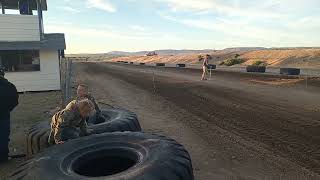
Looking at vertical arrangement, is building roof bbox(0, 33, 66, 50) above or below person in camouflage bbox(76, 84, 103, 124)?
above

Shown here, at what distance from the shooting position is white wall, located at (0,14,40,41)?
18.4 meters

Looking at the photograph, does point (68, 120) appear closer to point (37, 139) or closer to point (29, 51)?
point (37, 139)

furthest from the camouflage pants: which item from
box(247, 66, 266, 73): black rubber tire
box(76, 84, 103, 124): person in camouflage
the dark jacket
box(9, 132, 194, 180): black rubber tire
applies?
box(247, 66, 266, 73): black rubber tire

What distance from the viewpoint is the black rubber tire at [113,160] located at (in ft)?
12.8

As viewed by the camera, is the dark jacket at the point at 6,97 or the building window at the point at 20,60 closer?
the dark jacket at the point at 6,97

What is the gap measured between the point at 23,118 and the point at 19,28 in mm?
8623

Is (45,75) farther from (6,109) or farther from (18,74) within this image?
(6,109)

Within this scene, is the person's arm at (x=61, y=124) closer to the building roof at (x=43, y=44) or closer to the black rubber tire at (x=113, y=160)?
the black rubber tire at (x=113, y=160)

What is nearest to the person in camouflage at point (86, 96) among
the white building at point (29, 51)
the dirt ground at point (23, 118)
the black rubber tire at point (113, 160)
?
the dirt ground at point (23, 118)

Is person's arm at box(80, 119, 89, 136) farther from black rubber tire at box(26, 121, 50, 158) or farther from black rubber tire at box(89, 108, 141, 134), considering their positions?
black rubber tire at box(26, 121, 50, 158)

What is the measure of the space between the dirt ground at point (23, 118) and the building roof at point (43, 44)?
2499 millimetres

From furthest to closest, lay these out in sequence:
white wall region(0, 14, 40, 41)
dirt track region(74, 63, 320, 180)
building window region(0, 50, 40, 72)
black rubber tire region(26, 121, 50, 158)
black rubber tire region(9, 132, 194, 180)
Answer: building window region(0, 50, 40, 72) → white wall region(0, 14, 40, 41) → black rubber tire region(26, 121, 50, 158) → dirt track region(74, 63, 320, 180) → black rubber tire region(9, 132, 194, 180)

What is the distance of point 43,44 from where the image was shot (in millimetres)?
19125

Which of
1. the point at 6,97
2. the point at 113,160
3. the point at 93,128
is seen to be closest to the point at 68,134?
the point at 93,128
